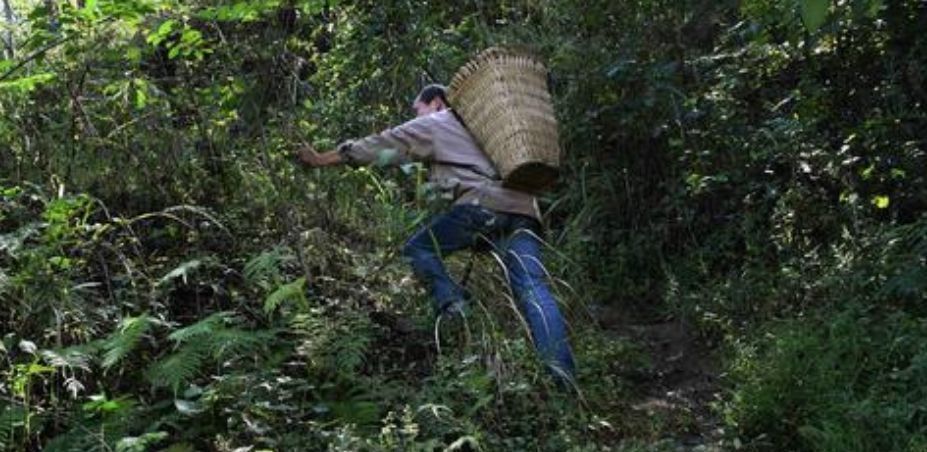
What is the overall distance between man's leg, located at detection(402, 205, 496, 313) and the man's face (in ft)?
2.55

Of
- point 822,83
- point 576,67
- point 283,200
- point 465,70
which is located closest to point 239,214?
point 283,200

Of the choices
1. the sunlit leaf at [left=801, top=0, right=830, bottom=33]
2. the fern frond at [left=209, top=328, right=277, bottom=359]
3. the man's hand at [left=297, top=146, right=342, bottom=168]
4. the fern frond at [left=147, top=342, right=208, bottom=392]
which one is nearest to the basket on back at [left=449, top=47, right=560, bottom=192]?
the man's hand at [left=297, top=146, right=342, bottom=168]

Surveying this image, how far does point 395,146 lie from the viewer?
6.03 metres

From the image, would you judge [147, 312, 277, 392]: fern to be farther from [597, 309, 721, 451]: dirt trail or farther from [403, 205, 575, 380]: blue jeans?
[597, 309, 721, 451]: dirt trail

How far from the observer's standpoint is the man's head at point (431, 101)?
6.49 meters

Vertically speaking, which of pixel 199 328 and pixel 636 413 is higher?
pixel 199 328

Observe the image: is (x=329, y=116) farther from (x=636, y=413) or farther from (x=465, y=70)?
(x=636, y=413)

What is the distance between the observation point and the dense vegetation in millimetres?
5004

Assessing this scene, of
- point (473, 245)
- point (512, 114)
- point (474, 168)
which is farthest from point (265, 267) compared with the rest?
point (512, 114)

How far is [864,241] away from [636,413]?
6.15 ft

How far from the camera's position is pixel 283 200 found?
21.2 ft

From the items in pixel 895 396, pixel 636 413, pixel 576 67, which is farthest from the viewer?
pixel 576 67

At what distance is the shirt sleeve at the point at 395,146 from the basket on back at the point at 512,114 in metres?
0.32

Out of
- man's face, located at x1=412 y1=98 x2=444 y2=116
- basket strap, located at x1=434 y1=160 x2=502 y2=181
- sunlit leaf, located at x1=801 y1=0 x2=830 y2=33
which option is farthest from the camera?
man's face, located at x1=412 y1=98 x2=444 y2=116
